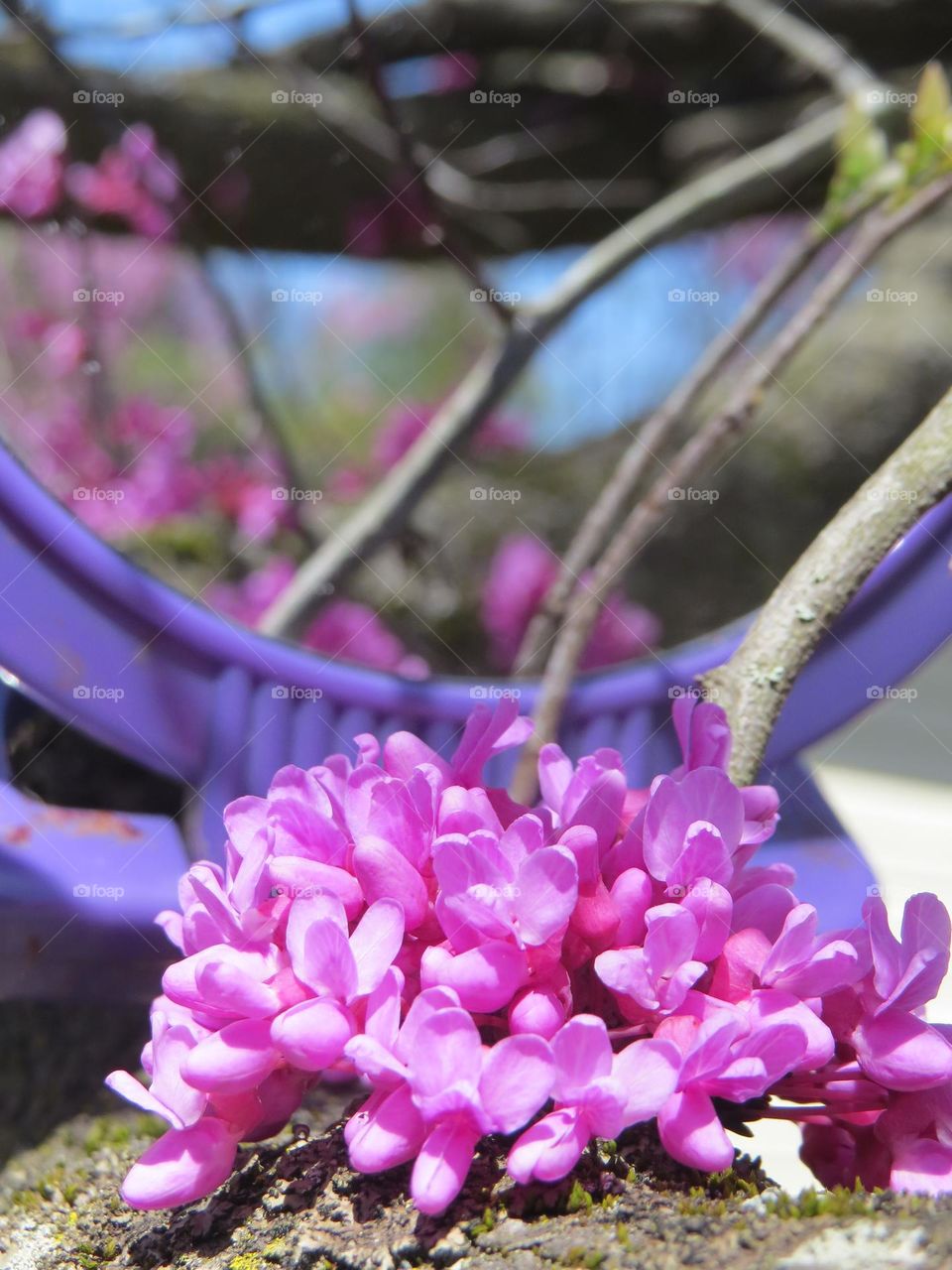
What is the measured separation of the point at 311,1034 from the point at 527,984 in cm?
7

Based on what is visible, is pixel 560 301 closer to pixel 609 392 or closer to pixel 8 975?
pixel 8 975

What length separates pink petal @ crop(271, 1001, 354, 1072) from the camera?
37 centimetres

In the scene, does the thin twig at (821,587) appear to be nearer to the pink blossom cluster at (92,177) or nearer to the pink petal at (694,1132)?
the pink petal at (694,1132)

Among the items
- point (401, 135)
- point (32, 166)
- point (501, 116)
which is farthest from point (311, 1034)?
point (501, 116)

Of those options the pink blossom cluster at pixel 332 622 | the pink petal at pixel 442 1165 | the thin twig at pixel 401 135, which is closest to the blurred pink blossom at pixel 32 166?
the pink blossom cluster at pixel 332 622

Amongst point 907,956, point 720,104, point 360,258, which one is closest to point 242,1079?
point 907,956

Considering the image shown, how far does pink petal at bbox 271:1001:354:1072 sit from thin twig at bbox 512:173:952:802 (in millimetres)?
268

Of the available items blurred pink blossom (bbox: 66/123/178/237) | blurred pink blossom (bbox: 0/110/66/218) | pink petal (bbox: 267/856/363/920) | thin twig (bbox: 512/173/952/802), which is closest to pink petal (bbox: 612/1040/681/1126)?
pink petal (bbox: 267/856/363/920)

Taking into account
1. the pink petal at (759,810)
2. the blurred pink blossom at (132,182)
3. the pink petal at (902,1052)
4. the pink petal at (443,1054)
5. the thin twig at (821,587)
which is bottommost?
the pink petal at (443,1054)

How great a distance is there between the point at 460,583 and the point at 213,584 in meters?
0.37

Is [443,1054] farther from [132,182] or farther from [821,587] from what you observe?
[132,182]

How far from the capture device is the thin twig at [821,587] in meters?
0.48

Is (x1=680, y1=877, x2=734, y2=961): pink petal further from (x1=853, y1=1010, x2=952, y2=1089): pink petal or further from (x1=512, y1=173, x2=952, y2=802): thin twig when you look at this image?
(x1=512, y1=173, x2=952, y2=802): thin twig

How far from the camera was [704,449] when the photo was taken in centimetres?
68
